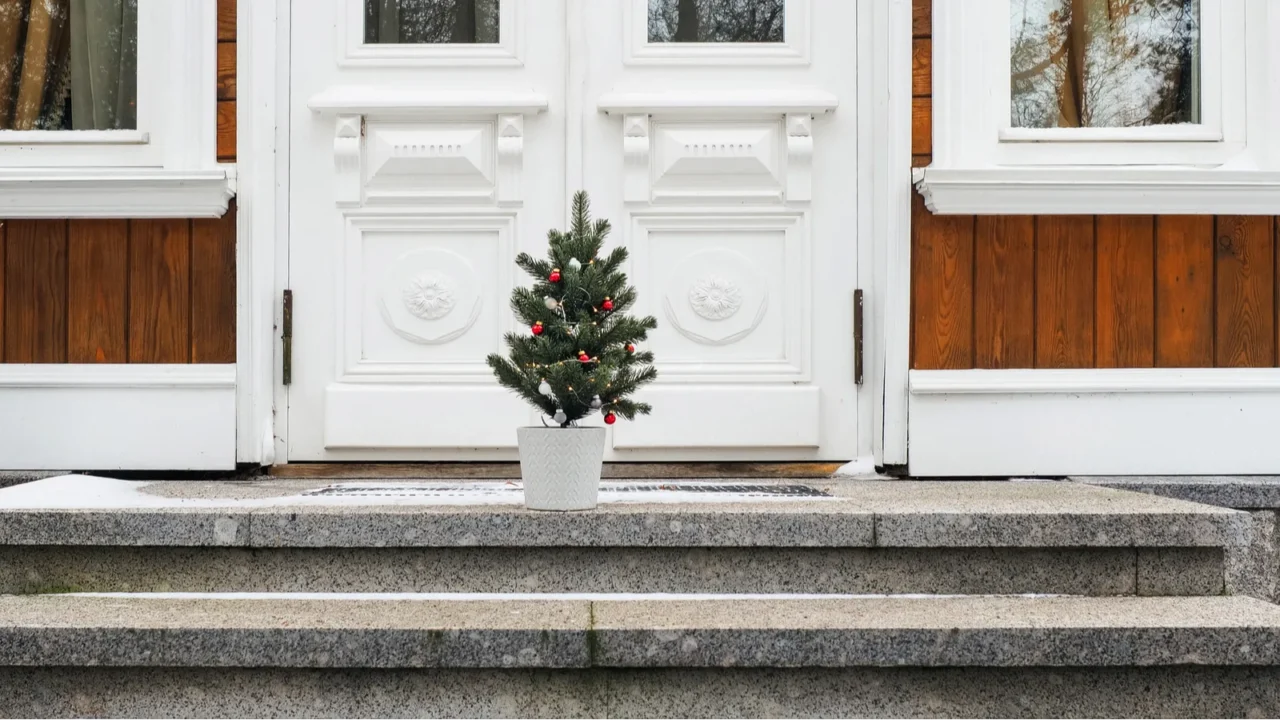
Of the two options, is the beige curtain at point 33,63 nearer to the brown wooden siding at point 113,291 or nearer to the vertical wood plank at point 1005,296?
the brown wooden siding at point 113,291

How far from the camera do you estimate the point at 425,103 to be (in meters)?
3.34

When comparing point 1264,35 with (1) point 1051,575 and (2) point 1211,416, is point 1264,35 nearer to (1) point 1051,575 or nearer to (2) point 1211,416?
(2) point 1211,416

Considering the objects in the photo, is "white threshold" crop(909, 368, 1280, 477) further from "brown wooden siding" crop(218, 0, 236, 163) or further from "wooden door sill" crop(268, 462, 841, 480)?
"brown wooden siding" crop(218, 0, 236, 163)

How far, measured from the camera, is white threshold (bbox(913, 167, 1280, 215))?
3205 millimetres

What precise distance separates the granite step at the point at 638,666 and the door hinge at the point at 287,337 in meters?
1.26

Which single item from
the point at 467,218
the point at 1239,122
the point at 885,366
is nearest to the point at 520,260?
the point at 467,218

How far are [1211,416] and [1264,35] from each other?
Result: 3.55 feet

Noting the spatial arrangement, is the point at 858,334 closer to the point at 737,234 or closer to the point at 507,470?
the point at 737,234

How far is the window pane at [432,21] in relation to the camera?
11.3 feet

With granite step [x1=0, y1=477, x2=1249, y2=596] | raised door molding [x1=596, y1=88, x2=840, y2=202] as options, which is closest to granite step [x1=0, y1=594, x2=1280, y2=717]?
granite step [x1=0, y1=477, x2=1249, y2=596]

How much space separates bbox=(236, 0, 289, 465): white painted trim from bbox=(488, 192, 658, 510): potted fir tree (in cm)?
102

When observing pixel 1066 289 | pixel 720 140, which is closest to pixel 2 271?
pixel 720 140

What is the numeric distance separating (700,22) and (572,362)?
1.37 meters

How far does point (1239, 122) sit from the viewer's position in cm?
333
